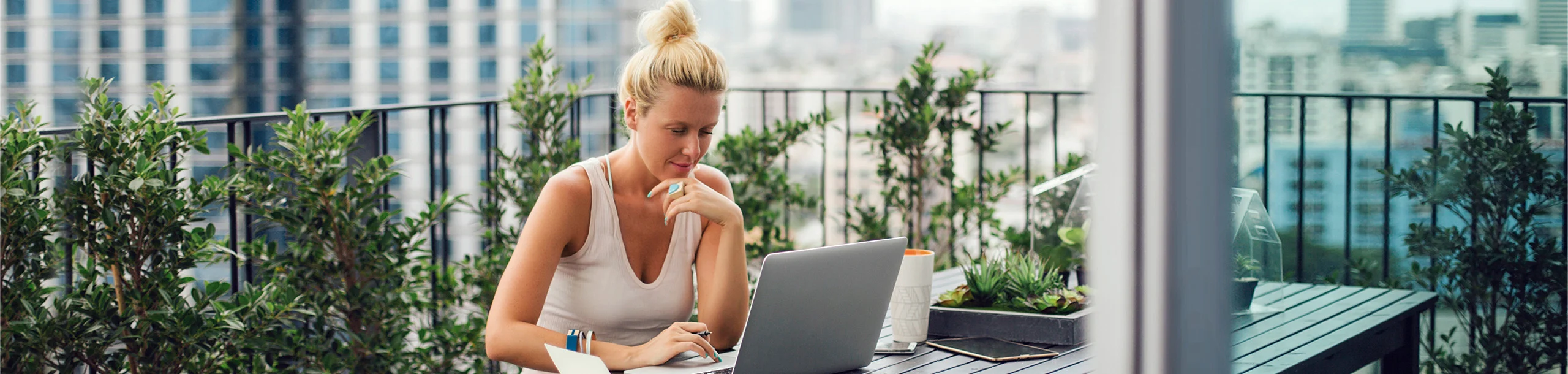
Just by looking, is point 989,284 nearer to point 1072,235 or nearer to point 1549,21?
point 1072,235

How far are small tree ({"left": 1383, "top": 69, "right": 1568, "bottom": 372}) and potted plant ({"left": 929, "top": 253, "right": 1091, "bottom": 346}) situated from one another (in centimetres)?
68

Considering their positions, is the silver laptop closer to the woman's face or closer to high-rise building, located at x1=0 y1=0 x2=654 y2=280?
the woman's face

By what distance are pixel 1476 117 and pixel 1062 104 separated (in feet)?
9.79

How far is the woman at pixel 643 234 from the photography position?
186 cm

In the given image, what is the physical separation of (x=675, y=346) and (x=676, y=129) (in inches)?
19.1

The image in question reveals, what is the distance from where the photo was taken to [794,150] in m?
4.12

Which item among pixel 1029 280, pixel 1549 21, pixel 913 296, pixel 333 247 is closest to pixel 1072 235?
pixel 1029 280

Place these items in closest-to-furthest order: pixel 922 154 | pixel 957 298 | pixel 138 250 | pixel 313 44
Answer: pixel 957 298 < pixel 138 250 < pixel 313 44 < pixel 922 154

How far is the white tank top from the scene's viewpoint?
198 cm

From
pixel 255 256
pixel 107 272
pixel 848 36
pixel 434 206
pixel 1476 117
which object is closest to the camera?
pixel 1476 117

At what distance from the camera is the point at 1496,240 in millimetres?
1096

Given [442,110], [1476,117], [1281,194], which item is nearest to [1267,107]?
[1281,194]

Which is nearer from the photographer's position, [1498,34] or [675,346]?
[1498,34]

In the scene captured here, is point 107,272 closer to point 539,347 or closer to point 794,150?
point 539,347
